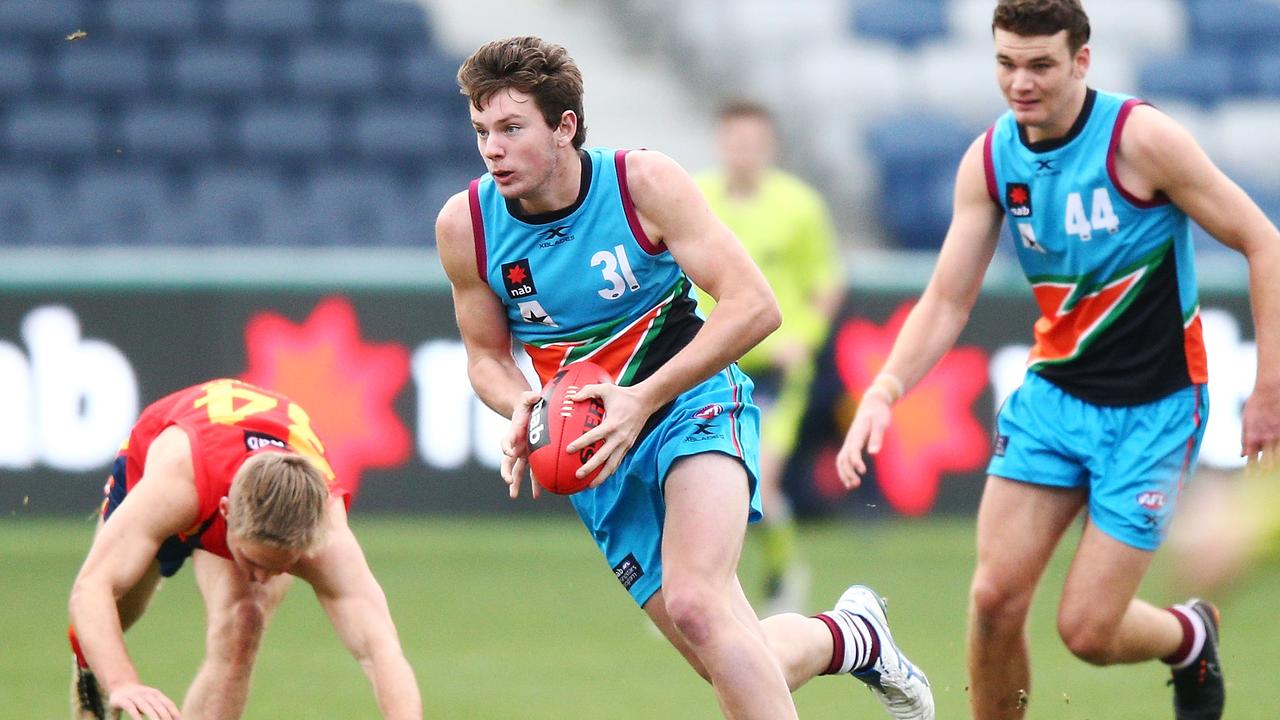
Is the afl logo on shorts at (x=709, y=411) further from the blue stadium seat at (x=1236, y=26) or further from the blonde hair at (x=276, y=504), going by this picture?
the blue stadium seat at (x=1236, y=26)

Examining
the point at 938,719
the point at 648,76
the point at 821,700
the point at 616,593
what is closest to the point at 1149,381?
the point at 938,719

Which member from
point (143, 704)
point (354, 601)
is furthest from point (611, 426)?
point (143, 704)

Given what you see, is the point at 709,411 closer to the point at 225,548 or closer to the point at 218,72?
the point at 225,548

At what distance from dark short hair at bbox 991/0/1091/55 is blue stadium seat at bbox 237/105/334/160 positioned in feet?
32.4

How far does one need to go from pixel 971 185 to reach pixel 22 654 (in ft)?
15.2

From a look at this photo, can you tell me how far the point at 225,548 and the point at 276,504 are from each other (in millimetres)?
660

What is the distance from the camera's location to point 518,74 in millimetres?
5039

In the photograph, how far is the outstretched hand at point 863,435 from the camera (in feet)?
17.8

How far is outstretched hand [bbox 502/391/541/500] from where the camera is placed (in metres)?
5.05

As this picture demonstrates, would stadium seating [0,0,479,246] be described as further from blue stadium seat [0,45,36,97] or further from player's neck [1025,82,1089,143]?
player's neck [1025,82,1089,143]

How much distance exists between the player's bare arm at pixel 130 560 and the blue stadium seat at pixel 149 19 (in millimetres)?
9907

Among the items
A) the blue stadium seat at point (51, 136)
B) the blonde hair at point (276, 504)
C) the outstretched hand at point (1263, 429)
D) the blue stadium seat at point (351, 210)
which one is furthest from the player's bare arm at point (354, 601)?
the blue stadium seat at point (51, 136)

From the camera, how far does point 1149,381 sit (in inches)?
224

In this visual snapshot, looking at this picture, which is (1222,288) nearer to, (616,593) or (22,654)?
(616,593)
